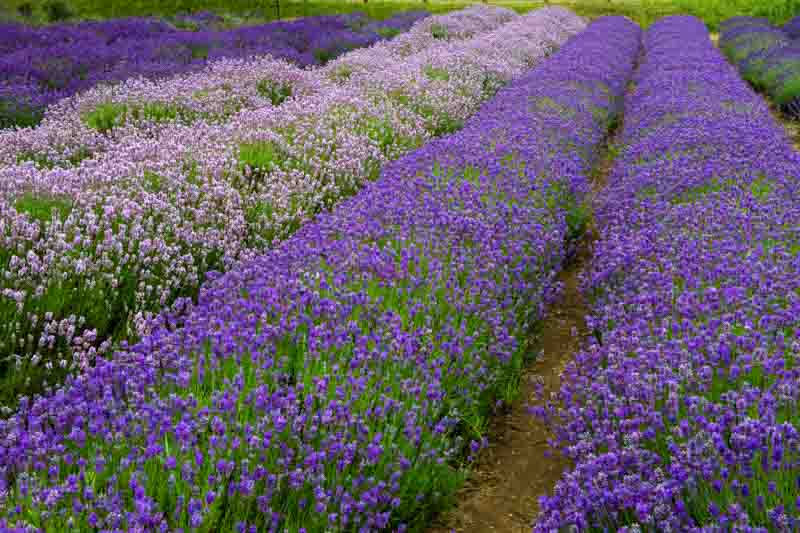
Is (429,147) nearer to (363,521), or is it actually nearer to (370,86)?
(370,86)

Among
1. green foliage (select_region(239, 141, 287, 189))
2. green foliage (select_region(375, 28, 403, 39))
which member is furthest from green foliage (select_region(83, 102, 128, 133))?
green foliage (select_region(375, 28, 403, 39))

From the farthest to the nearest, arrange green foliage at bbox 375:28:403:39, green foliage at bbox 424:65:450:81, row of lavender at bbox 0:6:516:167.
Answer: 1. green foliage at bbox 375:28:403:39
2. green foliage at bbox 424:65:450:81
3. row of lavender at bbox 0:6:516:167

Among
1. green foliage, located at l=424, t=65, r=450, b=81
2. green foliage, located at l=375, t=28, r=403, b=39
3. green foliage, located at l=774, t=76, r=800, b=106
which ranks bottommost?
green foliage, located at l=774, t=76, r=800, b=106

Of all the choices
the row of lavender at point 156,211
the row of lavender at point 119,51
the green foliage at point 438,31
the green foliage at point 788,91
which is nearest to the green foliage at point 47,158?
the row of lavender at point 156,211

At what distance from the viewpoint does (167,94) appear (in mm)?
8375

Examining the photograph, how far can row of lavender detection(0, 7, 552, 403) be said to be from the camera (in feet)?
12.3

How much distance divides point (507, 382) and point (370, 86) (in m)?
5.95

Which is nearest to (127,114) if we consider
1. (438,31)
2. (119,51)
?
(119,51)

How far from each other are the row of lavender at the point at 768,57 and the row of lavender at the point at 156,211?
8045mm

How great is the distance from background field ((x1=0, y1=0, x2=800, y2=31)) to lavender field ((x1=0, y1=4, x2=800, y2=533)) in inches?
610

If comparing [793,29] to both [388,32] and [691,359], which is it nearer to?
[388,32]

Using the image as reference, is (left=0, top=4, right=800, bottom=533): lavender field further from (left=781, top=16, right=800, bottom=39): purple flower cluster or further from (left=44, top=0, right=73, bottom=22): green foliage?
(left=781, top=16, right=800, bottom=39): purple flower cluster

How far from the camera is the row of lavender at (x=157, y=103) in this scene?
6.66 meters

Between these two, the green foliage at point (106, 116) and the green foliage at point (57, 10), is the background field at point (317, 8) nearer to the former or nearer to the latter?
the green foliage at point (57, 10)
